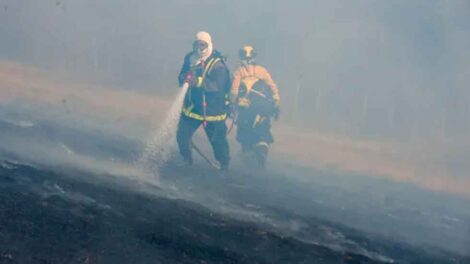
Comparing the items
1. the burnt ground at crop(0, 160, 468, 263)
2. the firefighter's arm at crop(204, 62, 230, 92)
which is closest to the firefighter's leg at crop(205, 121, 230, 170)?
the firefighter's arm at crop(204, 62, 230, 92)

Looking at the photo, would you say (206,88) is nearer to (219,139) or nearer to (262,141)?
(219,139)

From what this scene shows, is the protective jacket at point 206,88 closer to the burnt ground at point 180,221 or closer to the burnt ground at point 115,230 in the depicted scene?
the burnt ground at point 180,221

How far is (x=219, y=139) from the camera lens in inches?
521

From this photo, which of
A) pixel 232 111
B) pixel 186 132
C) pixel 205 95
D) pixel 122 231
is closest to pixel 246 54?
pixel 232 111

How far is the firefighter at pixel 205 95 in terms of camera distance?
41.9ft

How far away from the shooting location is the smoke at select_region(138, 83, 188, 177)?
12.7 meters

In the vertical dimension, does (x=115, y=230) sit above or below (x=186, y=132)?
below

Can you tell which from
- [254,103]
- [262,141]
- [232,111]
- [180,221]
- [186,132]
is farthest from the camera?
[262,141]

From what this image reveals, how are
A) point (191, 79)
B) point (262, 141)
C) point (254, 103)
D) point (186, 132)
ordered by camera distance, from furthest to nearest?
point (262, 141) < point (254, 103) < point (186, 132) < point (191, 79)

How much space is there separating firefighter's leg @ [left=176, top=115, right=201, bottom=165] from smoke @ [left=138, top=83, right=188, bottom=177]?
1.02ft

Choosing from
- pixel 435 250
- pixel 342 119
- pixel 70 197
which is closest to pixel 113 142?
pixel 70 197

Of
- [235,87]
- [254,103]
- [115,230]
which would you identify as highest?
[235,87]

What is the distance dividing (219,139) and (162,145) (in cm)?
303

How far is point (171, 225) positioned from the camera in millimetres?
7207
